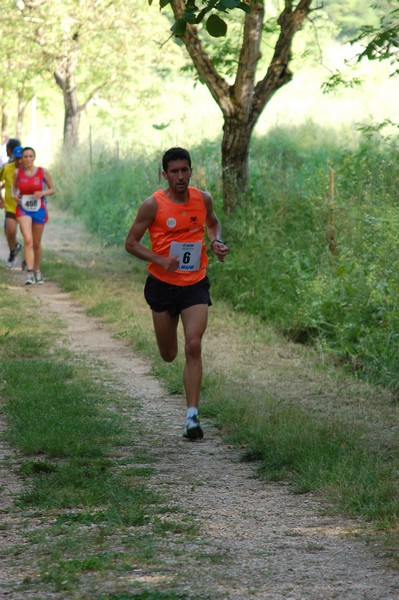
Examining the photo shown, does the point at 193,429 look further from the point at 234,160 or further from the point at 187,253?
the point at 234,160

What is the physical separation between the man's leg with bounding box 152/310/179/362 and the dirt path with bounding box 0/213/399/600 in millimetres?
528

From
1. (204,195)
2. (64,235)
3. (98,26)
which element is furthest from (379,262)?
(98,26)

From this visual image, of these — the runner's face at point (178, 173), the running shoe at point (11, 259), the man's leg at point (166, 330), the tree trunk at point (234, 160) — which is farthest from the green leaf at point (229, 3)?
the running shoe at point (11, 259)

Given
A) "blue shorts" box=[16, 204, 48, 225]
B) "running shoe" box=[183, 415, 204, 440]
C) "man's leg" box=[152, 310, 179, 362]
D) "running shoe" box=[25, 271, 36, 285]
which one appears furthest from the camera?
"running shoe" box=[25, 271, 36, 285]

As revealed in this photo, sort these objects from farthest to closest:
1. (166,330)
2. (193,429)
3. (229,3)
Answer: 1. (166,330)
2. (193,429)
3. (229,3)

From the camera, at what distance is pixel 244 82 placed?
14156 millimetres

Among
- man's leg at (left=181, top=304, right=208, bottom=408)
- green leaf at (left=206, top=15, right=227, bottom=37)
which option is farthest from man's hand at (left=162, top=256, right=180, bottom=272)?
green leaf at (left=206, top=15, right=227, bottom=37)

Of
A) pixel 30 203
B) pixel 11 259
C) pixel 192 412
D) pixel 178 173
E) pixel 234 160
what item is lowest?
pixel 192 412

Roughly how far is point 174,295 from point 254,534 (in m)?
2.65

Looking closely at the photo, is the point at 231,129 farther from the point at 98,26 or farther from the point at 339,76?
the point at 98,26

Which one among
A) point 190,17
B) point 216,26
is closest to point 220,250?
point 190,17

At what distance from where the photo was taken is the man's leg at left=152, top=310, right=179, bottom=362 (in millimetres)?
7801

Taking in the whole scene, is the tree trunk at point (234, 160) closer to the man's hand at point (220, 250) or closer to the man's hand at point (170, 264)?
the man's hand at point (220, 250)

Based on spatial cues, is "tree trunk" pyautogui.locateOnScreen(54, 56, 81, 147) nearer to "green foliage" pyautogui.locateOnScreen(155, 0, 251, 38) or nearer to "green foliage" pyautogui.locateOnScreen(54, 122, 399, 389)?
"green foliage" pyautogui.locateOnScreen(54, 122, 399, 389)
